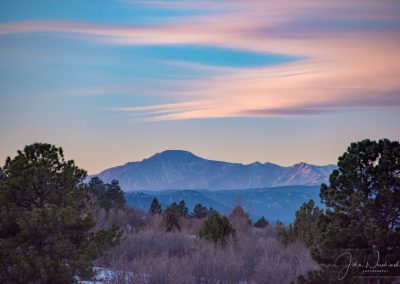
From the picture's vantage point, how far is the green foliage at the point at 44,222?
10742 mm

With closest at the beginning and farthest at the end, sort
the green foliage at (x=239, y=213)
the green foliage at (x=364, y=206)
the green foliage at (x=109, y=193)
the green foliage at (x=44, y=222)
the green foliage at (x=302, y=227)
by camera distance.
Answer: the green foliage at (x=364, y=206) → the green foliage at (x=44, y=222) → the green foliage at (x=302, y=227) → the green foliage at (x=239, y=213) → the green foliage at (x=109, y=193)

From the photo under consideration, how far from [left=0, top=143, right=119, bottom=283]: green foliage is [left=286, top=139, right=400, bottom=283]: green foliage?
14.0ft

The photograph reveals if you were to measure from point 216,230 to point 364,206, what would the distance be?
10.6m

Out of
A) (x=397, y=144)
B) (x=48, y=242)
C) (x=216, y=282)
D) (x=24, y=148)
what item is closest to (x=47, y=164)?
(x=24, y=148)

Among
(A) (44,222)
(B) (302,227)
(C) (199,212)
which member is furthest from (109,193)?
(A) (44,222)

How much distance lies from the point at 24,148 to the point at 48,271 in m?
2.46

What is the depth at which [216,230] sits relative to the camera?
803 inches

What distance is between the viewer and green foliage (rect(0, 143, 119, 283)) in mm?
10742

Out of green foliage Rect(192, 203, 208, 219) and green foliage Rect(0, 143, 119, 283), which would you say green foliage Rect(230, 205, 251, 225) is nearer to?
green foliage Rect(192, 203, 208, 219)

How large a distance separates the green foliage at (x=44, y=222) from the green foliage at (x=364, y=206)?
427 centimetres

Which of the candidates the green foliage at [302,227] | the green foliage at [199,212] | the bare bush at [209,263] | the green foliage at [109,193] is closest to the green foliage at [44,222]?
the bare bush at [209,263]

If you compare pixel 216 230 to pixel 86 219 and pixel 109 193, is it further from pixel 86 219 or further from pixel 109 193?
pixel 109 193

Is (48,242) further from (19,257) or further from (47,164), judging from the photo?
(47,164)

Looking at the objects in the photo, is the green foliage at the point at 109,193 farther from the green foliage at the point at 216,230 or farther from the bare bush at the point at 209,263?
the bare bush at the point at 209,263
